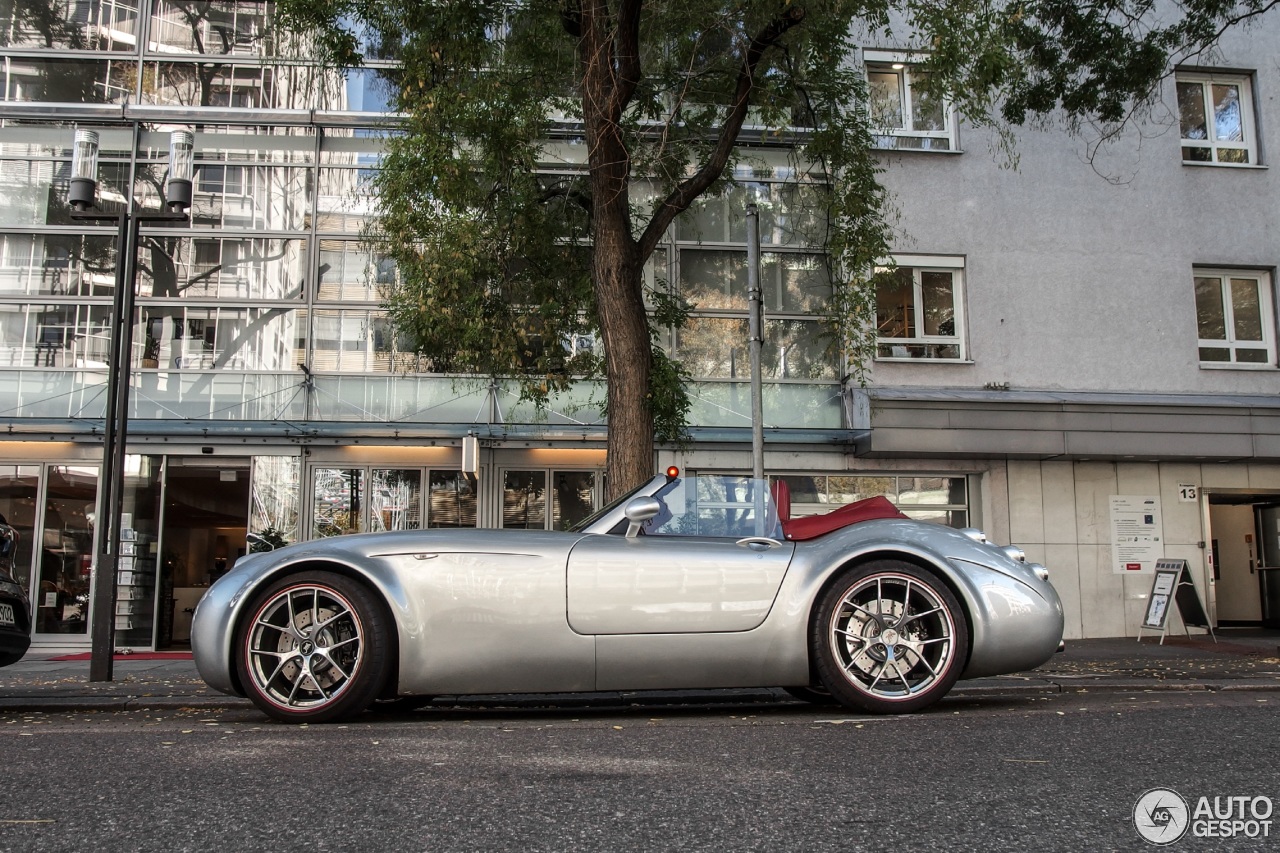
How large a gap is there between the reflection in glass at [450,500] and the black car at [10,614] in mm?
7556

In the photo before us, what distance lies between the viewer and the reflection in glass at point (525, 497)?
48.2 feet

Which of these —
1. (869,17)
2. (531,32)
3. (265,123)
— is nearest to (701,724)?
(869,17)

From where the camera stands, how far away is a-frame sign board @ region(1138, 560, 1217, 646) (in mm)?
12852

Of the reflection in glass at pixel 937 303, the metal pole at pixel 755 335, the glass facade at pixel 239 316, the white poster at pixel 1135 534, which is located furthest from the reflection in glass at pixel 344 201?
the white poster at pixel 1135 534

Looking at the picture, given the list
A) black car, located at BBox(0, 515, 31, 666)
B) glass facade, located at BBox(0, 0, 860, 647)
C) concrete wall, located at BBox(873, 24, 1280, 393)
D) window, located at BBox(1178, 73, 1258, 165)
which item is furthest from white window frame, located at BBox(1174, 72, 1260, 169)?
black car, located at BBox(0, 515, 31, 666)

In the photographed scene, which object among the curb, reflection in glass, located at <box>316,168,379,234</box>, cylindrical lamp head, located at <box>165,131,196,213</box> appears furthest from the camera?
reflection in glass, located at <box>316,168,379,234</box>

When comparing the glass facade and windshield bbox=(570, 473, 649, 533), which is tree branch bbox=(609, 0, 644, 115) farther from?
windshield bbox=(570, 473, 649, 533)

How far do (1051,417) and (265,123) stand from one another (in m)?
11.7

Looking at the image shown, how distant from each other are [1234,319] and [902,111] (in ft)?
19.1

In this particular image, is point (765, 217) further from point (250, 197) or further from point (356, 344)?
point (250, 197)

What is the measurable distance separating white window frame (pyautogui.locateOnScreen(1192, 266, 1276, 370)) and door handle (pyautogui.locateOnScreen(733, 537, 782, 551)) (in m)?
12.8

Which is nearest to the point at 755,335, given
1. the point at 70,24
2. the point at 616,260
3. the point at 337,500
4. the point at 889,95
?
the point at 616,260

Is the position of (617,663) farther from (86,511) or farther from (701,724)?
(86,511)

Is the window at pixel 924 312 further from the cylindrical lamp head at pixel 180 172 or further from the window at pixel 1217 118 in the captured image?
the cylindrical lamp head at pixel 180 172
